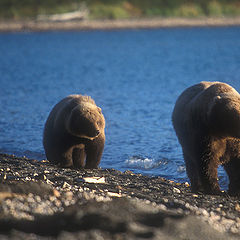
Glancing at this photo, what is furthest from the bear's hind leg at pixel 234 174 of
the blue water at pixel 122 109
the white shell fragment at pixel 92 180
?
the blue water at pixel 122 109

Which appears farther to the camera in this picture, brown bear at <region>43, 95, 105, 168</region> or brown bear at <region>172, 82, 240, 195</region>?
brown bear at <region>43, 95, 105, 168</region>

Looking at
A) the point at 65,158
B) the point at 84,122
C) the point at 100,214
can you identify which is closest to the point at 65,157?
the point at 65,158

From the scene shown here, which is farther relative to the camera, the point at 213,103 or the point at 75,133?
the point at 75,133

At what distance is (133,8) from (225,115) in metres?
107

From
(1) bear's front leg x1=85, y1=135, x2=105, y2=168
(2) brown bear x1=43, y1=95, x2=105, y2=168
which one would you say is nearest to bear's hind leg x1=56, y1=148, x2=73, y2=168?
(2) brown bear x1=43, y1=95, x2=105, y2=168

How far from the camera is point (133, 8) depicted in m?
111

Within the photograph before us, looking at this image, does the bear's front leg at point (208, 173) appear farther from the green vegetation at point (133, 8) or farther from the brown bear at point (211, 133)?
the green vegetation at point (133, 8)

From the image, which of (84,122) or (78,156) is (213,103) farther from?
(78,156)

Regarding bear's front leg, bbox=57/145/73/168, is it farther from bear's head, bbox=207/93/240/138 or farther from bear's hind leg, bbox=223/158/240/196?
bear's head, bbox=207/93/240/138

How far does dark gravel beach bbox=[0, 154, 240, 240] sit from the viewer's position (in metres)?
4.85

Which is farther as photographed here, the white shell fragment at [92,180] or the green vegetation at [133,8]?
the green vegetation at [133,8]

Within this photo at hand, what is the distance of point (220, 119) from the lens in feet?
21.3

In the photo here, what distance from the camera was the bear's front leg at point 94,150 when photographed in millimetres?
8844

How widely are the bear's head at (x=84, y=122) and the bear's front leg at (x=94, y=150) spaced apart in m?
0.24
